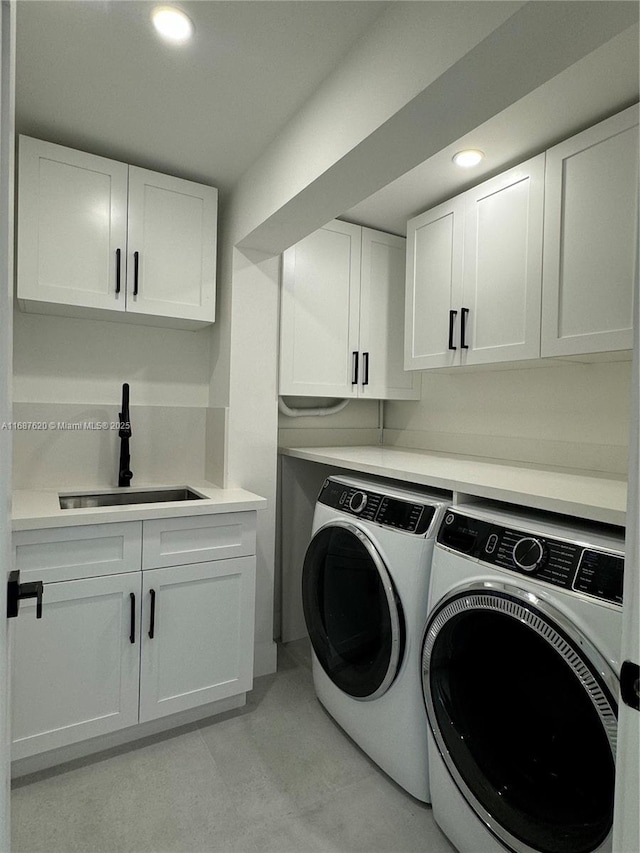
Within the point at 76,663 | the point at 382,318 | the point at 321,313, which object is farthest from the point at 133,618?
the point at 382,318

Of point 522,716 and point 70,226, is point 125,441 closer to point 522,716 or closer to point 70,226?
point 70,226

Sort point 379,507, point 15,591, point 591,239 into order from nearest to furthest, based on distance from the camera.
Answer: point 15,591 → point 591,239 → point 379,507

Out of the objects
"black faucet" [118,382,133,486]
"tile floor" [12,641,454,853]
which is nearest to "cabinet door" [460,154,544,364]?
"black faucet" [118,382,133,486]

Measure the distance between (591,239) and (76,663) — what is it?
7.42 ft

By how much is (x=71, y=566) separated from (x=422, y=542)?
1.19m

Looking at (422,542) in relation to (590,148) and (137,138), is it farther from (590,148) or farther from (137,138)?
(137,138)

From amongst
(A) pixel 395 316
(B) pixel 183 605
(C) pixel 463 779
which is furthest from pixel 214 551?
(A) pixel 395 316

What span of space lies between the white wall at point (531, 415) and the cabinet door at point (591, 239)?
34 cm

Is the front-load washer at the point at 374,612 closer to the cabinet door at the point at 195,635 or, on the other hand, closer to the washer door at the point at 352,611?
the washer door at the point at 352,611

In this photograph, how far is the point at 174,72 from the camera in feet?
4.83

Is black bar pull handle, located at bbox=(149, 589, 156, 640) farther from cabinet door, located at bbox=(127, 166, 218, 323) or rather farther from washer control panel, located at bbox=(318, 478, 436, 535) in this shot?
cabinet door, located at bbox=(127, 166, 218, 323)

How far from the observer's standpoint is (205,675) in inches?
73.4

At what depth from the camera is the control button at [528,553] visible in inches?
45.5

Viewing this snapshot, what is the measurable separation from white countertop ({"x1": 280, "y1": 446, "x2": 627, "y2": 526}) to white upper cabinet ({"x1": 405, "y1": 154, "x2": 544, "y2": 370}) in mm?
454
